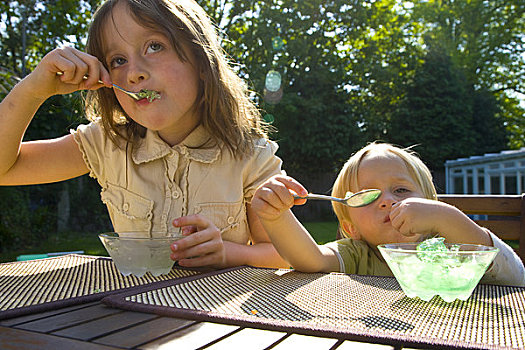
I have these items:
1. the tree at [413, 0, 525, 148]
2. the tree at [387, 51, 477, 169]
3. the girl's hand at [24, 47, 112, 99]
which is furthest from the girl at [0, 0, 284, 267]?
the tree at [413, 0, 525, 148]

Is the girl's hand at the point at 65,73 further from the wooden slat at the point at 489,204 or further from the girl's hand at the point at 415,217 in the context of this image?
the wooden slat at the point at 489,204

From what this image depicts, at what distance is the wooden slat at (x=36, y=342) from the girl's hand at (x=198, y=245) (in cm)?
55

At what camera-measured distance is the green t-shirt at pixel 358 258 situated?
5.44 ft

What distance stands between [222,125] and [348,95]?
15579mm

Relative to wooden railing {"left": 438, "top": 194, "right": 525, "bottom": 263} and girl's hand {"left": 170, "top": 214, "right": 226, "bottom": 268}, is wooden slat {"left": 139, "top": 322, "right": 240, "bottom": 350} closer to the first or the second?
girl's hand {"left": 170, "top": 214, "right": 226, "bottom": 268}

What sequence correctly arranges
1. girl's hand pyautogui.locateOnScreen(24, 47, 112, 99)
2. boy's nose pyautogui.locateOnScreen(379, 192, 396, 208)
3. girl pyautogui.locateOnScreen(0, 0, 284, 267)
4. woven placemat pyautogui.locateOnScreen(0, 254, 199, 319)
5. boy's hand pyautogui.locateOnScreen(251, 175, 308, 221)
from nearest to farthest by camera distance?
woven placemat pyautogui.locateOnScreen(0, 254, 199, 319)
boy's hand pyautogui.locateOnScreen(251, 175, 308, 221)
girl's hand pyautogui.locateOnScreen(24, 47, 112, 99)
girl pyautogui.locateOnScreen(0, 0, 284, 267)
boy's nose pyautogui.locateOnScreen(379, 192, 396, 208)

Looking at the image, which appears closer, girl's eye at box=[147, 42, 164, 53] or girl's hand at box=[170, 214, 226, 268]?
girl's hand at box=[170, 214, 226, 268]

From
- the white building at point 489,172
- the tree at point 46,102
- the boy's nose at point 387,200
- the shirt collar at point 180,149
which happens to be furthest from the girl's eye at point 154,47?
the white building at point 489,172

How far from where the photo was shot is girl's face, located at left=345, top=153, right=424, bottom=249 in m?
1.73

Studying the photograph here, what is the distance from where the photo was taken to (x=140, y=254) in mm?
1158

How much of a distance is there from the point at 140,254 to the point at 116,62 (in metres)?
0.83

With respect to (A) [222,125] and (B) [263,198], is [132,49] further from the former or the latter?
(B) [263,198]

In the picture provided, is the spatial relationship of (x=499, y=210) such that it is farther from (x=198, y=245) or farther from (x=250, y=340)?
(x=250, y=340)

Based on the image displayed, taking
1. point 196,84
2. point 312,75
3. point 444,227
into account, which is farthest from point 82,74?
point 312,75
